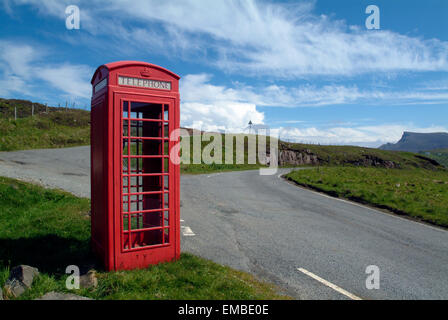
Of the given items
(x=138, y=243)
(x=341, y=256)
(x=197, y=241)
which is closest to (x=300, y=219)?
(x=341, y=256)

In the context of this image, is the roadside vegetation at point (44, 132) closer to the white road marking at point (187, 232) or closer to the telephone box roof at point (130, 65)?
the white road marking at point (187, 232)

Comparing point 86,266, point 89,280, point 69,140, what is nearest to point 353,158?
point 69,140

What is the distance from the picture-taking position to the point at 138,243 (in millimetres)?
5863

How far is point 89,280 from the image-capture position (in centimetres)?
448

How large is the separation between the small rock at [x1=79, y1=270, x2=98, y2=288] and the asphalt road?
2.22 metres

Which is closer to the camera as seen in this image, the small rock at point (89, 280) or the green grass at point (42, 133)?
the small rock at point (89, 280)

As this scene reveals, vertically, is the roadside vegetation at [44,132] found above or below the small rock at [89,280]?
above

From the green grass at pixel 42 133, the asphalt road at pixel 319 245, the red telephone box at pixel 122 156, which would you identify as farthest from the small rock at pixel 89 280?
the green grass at pixel 42 133

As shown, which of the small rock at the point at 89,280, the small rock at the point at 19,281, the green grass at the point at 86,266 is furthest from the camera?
the small rock at the point at 89,280

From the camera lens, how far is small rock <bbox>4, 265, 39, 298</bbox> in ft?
13.0

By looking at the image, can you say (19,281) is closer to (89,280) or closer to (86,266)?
(89,280)

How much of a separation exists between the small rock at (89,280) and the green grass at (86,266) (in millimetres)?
90

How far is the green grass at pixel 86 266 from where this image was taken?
13.5ft
